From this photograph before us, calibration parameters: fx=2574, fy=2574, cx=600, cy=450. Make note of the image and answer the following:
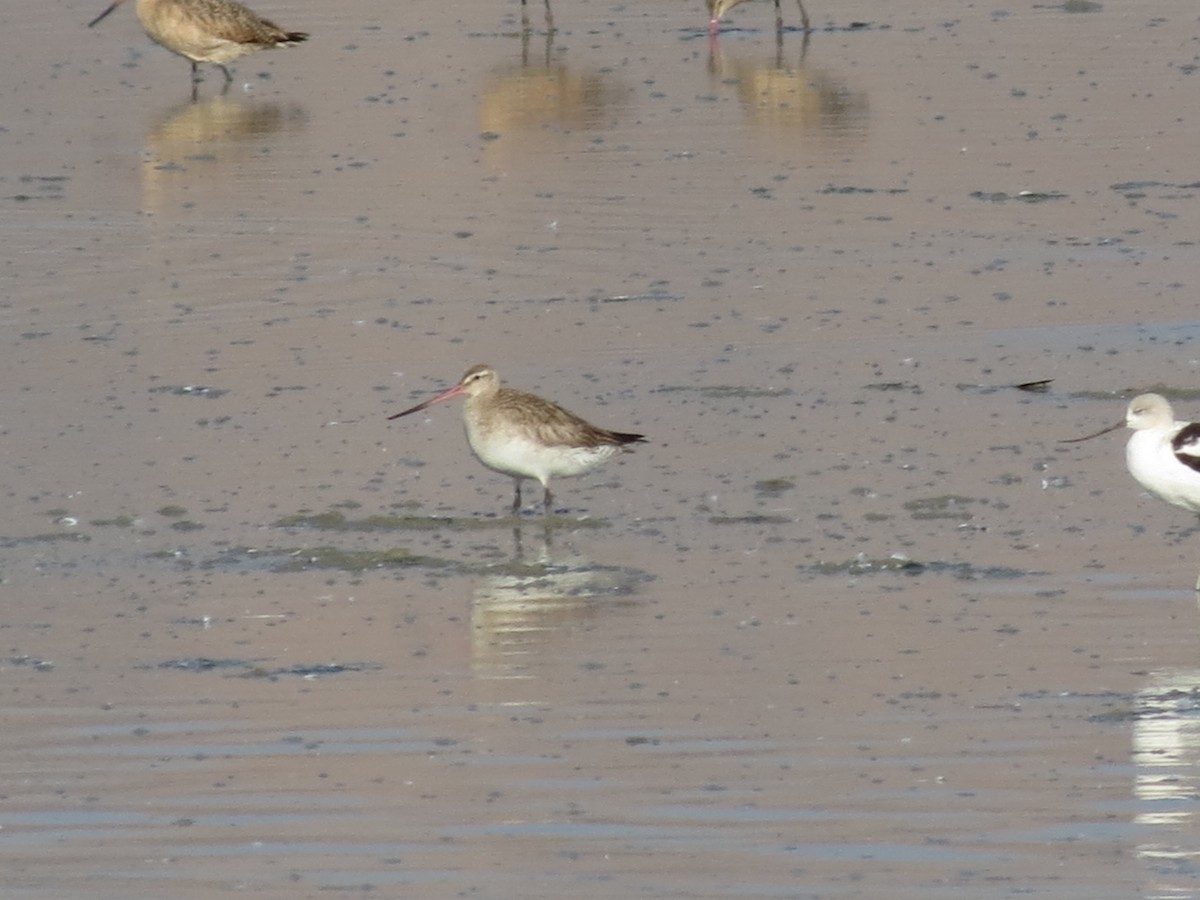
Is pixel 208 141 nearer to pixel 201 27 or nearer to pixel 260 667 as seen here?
pixel 201 27

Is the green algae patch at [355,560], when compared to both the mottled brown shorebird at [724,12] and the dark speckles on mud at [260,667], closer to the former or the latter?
the dark speckles on mud at [260,667]

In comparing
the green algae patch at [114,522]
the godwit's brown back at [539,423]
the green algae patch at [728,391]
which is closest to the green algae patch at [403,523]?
the godwit's brown back at [539,423]

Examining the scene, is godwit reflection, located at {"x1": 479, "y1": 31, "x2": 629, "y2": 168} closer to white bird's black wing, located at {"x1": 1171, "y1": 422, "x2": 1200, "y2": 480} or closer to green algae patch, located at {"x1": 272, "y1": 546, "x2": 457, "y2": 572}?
green algae patch, located at {"x1": 272, "y1": 546, "x2": 457, "y2": 572}

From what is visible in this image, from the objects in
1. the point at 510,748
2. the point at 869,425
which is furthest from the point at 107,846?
the point at 869,425

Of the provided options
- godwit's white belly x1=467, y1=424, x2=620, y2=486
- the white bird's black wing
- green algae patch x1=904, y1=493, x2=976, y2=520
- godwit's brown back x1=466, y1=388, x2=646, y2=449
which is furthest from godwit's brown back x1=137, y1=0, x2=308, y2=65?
the white bird's black wing

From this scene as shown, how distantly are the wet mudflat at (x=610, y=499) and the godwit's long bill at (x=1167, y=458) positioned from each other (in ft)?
0.79

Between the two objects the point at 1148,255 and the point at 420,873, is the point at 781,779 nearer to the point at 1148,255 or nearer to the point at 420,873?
the point at 420,873

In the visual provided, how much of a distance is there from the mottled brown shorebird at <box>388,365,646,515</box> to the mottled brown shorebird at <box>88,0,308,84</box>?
36.9 ft

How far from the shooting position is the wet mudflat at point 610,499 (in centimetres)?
670

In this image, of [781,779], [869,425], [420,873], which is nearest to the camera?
[420,873]

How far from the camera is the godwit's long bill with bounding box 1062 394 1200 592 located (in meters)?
9.09

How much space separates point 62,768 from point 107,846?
68 cm

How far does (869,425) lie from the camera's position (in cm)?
1103

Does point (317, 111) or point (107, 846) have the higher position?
point (107, 846)
